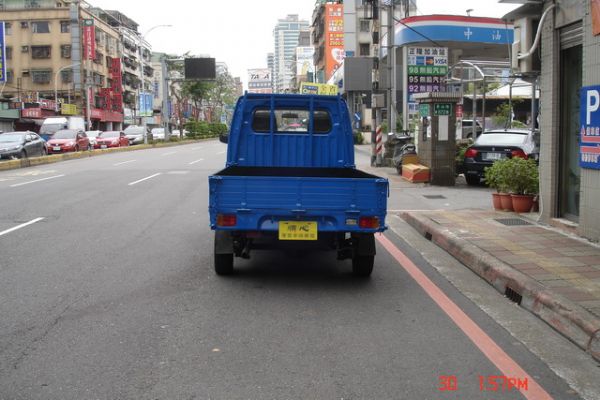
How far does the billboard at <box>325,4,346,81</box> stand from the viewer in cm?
7762

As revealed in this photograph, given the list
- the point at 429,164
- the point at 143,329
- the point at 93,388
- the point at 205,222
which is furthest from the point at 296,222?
the point at 429,164

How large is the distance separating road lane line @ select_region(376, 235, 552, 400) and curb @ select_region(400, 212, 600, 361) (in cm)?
63

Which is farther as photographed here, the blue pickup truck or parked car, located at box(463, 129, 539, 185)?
parked car, located at box(463, 129, 539, 185)

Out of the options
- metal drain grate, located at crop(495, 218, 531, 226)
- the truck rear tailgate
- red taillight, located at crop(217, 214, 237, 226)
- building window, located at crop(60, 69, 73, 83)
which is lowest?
metal drain grate, located at crop(495, 218, 531, 226)

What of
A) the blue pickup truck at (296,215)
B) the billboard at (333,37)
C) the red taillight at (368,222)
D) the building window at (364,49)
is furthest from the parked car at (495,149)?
the billboard at (333,37)

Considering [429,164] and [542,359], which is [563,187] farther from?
[429,164]

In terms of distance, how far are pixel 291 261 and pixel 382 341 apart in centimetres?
313

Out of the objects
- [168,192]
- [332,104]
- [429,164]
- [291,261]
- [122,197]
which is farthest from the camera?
[429,164]

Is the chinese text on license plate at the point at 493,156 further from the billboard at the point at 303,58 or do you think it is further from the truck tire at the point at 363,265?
the billboard at the point at 303,58

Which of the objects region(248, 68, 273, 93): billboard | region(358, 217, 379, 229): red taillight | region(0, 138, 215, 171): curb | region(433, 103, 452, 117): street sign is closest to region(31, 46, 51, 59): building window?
region(0, 138, 215, 171): curb

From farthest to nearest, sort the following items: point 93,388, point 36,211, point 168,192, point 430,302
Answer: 1. point 168,192
2. point 36,211
3. point 430,302
4. point 93,388

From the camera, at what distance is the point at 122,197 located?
1419 centimetres

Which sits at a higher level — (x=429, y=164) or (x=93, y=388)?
(x=429, y=164)

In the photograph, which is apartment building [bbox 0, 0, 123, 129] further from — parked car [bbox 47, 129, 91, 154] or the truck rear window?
the truck rear window
